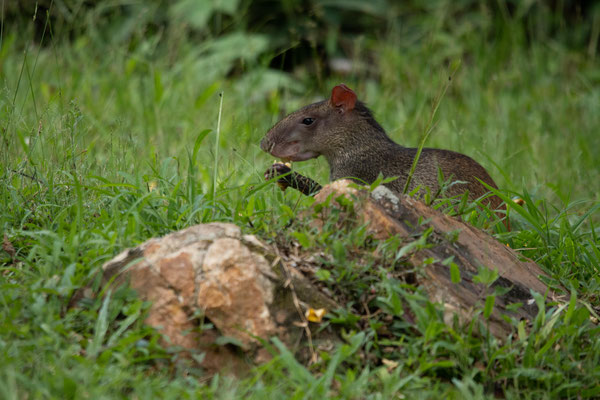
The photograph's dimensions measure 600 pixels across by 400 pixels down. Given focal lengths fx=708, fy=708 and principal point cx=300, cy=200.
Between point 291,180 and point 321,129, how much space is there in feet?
2.38

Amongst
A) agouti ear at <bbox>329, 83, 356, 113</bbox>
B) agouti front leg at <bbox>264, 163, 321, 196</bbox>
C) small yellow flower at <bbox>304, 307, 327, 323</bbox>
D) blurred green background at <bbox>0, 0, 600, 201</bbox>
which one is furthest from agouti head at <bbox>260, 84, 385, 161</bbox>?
small yellow flower at <bbox>304, 307, 327, 323</bbox>

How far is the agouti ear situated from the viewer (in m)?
4.45

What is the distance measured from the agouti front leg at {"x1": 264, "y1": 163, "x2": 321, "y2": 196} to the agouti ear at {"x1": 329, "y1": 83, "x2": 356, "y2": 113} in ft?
2.47

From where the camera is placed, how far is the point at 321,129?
178 inches

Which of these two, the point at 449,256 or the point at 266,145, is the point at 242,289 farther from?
the point at 266,145

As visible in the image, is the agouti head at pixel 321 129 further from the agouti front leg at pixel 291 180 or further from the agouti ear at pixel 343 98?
the agouti front leg at pixel 291 180

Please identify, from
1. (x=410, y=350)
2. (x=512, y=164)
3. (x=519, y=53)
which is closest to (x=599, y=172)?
(x=512, y=164)

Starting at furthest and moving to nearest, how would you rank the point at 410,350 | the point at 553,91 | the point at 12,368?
1. the point at 553,91
2. the point at 410,350
3. the point at 12,368

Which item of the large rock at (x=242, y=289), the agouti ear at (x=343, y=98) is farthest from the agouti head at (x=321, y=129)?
the large rock at (x=242, y=289)

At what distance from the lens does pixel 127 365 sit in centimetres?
243

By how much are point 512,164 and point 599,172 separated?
829 mm

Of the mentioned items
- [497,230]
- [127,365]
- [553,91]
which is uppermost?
[127,365]

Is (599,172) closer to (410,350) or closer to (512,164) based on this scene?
(512,164)

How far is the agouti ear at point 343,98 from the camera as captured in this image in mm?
4445
